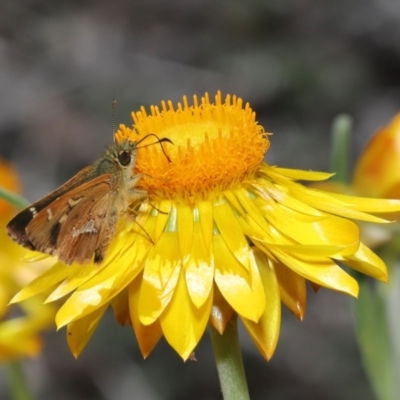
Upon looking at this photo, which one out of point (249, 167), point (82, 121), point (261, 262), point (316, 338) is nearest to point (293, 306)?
point (261, 262)

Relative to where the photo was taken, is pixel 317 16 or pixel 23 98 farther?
pixel 317 16

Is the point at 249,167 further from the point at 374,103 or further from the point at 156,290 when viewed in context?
the point at 374,103

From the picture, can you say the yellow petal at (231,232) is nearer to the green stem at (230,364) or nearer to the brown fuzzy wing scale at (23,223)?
the green stem at (230,364)

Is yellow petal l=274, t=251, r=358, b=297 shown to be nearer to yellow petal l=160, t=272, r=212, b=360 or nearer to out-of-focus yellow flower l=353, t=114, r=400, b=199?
yellow petal l=160, t=272, r=212, b=360

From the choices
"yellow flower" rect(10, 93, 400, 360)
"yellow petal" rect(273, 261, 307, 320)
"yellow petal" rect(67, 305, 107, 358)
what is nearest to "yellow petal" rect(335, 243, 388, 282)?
"yellow flower" rect(10, 93, 400, 360)

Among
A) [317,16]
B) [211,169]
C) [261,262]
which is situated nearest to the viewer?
[261,262]
